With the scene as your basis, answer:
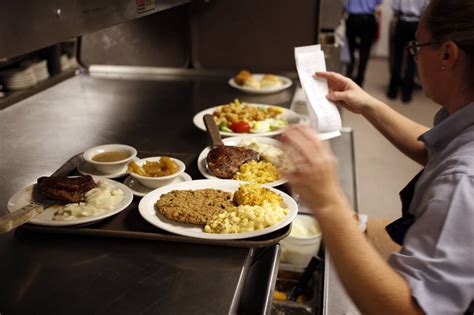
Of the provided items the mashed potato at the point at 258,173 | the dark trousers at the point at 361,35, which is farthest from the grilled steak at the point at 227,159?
the dark trousers at the point at 361,35

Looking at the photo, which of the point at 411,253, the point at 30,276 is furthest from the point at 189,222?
the point at 411,253

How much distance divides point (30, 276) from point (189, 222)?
1.33 ft

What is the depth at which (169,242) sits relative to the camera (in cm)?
122

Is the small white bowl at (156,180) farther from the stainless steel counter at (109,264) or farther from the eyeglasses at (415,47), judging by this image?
the eyeglasses at (415,47)

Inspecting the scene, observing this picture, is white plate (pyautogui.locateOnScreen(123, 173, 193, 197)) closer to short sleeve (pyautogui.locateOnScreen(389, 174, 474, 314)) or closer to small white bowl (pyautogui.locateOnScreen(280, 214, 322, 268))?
small white bowl (pyautogui.locateOnScreen(280, 214, 322, 268))

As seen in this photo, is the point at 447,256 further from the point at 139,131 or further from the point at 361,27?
the point at 361,27

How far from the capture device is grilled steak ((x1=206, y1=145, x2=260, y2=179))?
1.57m

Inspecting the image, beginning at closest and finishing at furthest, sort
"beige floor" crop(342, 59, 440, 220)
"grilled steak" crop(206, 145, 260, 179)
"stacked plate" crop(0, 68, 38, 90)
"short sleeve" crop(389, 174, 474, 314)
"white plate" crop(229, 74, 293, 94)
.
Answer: "short sleeve" crop(389, 174, 474, 314) < "grilled steak" crop(206, 145, 260, 179) < "white plate" crop(229, 74, 293, 94) < "stacked plate" crop(0, 68, 38, 90) < "beige floor" crop(342, 59, 440, 220)

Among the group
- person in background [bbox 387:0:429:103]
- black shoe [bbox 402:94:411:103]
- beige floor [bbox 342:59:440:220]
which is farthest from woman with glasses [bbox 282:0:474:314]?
black shoe [bbox 402:94:411:103]

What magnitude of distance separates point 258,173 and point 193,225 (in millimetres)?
388

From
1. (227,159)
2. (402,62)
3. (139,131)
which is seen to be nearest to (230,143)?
(227,159)

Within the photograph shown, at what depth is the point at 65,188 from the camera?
1330 millimetres

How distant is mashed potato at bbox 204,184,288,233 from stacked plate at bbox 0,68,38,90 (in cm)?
273

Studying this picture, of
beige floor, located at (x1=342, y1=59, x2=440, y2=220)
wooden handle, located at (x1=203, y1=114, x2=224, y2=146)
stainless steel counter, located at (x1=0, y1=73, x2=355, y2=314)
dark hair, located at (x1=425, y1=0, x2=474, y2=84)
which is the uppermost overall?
dark hair, located at (x1=425, y1=0, x2=474, y2=84)
